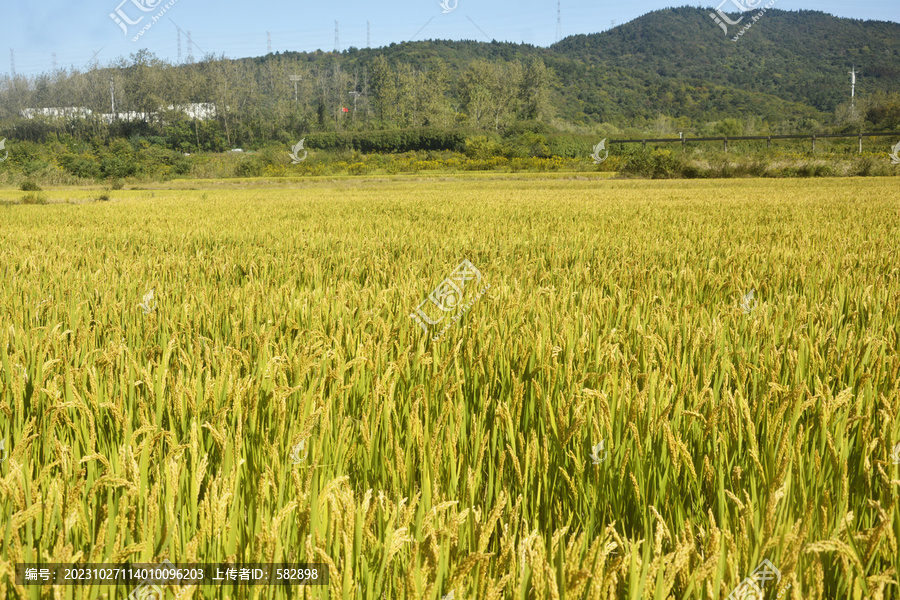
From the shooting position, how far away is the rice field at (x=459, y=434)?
874 millimetres

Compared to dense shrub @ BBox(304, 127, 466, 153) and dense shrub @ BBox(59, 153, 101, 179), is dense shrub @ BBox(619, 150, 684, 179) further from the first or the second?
dense shrub @ BBox(59, 153, 101, 179)

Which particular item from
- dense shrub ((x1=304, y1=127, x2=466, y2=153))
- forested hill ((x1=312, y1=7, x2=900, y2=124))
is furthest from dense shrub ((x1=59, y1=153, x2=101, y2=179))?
forested hill ((x1=312, y1=7, x2=900, y2=124))

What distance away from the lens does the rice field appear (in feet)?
2.87

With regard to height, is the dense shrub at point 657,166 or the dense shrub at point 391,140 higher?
the dense shrub at point 391,140

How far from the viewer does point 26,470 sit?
1.09 m

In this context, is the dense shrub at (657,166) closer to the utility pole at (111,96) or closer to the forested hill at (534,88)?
the forested hill at (534,88)

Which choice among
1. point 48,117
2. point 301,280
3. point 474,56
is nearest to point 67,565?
point 301,280

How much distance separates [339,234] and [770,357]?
16.9ft

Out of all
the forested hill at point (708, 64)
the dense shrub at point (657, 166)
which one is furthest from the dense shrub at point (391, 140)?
the forested hill at point (708, 64)

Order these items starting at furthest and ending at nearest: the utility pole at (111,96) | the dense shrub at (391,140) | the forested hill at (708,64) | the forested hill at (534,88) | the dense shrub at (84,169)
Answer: the forested hill at (708,64), the utility pole at (111,96), the forested hill at (534,88), the dense shrub at (391,140), the dense shrub at (84,169)

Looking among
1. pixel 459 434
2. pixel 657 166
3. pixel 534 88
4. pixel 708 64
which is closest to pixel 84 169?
pixel 657 166

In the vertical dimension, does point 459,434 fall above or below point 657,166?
below

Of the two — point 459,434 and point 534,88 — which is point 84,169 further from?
point 534,88

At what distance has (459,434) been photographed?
1.59m
